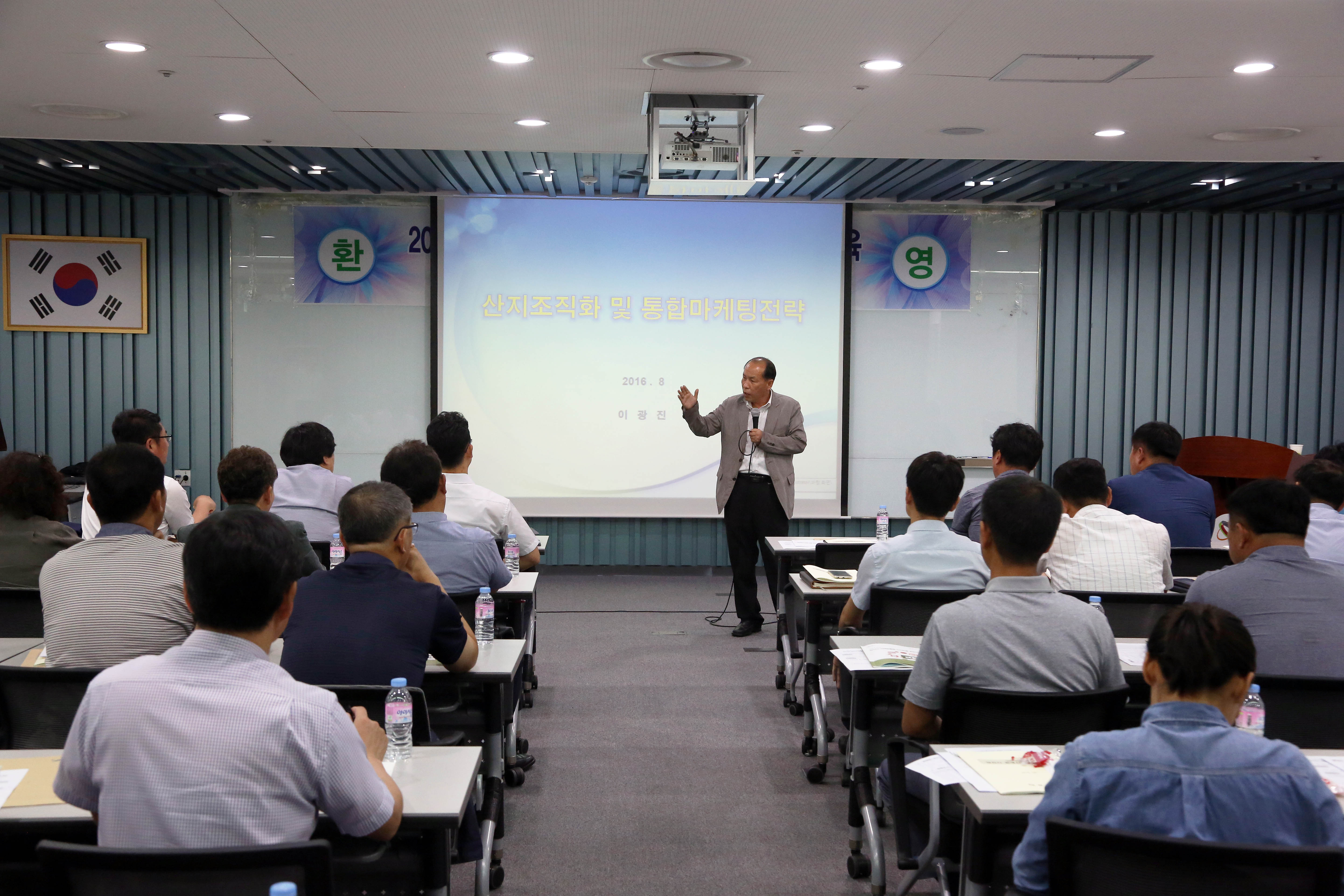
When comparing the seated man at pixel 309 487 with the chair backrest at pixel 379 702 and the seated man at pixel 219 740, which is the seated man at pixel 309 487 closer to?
the chair backrest at pixel 379 702

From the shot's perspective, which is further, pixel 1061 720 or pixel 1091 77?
pixel 1091 77

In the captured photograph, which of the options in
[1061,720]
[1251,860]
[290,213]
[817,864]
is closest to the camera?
[1251,860]

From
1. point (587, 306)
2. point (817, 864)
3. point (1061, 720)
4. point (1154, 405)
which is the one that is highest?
point (587, 306)

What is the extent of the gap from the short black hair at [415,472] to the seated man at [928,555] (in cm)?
154

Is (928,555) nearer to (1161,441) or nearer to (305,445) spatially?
(1161,441)

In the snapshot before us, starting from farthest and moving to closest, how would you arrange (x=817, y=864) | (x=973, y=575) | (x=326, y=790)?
(x=973, y=575) < (x=817, y=864) < (x=326, y=790)

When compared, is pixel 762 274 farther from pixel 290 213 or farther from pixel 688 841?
pixel 688 841

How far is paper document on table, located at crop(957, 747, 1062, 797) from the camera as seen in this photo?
81.2 inches

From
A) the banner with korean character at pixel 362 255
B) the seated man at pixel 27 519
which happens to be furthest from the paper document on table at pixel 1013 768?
the banner with korean character at pixel 362 255

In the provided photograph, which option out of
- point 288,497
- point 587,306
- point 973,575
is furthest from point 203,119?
point 973,575

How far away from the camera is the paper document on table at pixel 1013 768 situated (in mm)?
2062

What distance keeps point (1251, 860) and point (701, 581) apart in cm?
696

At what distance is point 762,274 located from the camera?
8273mm

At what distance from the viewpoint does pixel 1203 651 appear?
5.49ft
